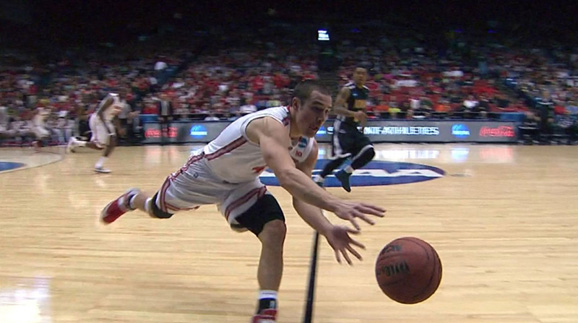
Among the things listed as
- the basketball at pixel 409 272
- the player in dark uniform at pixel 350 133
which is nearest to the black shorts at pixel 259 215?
the basketball at pixel 409 272

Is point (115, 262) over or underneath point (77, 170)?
over

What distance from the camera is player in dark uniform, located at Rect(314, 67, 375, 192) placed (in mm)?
6375

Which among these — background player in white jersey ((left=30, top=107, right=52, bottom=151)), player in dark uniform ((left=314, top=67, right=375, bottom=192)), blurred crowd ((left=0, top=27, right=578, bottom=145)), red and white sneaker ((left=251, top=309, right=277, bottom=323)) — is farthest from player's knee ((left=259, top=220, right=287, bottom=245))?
background player in white jersey ((left=30, top=107, right=52, bottom=151))

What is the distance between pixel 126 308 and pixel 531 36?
24953 millimetres

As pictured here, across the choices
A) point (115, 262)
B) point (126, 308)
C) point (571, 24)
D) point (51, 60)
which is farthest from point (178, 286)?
point (571, 24)

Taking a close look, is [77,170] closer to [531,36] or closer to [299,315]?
[299,315]

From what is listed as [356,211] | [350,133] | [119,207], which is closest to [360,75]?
[350,133]

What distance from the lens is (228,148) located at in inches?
111

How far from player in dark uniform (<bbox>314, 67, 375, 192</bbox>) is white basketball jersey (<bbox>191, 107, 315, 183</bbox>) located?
11.4 ft

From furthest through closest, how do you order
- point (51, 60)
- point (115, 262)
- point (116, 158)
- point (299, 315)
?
point (51, 60)
point (116, 158)
point (115, 262)
point (299, 315)

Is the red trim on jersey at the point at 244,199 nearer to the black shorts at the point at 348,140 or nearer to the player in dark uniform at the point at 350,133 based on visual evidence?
the player in dark uniform at the point at 350,133

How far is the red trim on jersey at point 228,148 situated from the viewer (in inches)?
108

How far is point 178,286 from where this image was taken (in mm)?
3307

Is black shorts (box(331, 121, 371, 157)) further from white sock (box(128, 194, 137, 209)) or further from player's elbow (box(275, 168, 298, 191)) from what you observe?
player's elbow (box(275, 168, 298, 191))
